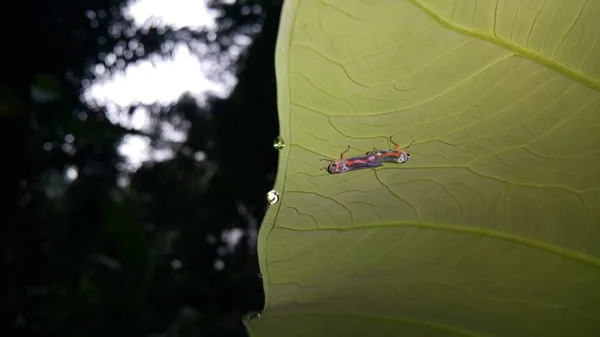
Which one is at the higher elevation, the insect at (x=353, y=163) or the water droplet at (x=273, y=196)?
the insect at (x=353, y=163)

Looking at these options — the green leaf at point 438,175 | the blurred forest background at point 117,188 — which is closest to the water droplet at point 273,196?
the green leaf at point 438,175

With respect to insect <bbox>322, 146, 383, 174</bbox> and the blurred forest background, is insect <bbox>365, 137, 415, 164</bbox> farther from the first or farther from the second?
the blurred forest background

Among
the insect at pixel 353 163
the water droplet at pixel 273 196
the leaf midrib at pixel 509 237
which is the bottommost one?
the leaf midrib at pixel 509 237

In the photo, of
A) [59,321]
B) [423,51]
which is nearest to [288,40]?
[423,51]

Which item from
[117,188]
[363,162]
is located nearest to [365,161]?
[363,162]

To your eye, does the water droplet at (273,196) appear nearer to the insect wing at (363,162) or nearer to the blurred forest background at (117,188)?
the insect wing at (363,162)

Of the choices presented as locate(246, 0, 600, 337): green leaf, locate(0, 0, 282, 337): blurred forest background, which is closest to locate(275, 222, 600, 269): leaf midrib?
locate(246, 0, 600, 337): green leaf

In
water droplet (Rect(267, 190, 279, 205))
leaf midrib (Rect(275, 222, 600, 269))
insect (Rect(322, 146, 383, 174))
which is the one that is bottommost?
leaf midrib (Rect(275, 222, 600, 269))

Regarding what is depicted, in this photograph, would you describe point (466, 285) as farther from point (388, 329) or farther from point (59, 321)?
point (59, 321)
